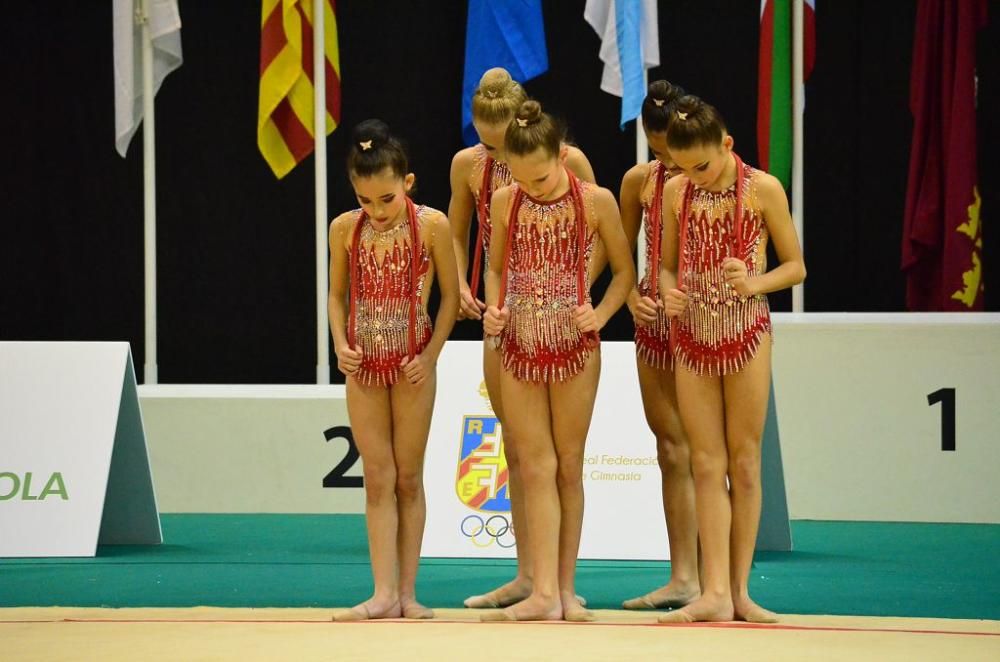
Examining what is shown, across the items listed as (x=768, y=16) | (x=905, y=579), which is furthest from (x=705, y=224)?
(x=768, y=16)

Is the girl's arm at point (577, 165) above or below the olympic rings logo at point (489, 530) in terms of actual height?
above

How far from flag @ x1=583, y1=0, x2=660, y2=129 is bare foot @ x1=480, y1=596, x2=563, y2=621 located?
158 inches

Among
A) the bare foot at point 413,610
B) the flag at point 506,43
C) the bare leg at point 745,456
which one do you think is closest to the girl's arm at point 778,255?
the bare leg at point 745,456

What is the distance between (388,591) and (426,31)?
199 inches

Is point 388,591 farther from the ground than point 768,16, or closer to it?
closer to it

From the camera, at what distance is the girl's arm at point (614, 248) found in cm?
450

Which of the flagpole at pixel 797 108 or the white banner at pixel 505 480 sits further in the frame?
the flagpole at pixel 797 108

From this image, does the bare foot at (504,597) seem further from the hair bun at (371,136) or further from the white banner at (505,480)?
the hair bun at (371,136)

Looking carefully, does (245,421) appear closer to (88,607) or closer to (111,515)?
(111,515)

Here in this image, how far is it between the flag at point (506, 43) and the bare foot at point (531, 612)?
4.10m

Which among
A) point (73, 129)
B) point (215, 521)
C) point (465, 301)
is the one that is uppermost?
point (73, 129)

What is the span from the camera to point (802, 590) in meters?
5.24

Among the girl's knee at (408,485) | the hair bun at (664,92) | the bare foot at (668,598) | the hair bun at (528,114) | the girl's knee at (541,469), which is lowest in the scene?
the bare foot at (668,598)

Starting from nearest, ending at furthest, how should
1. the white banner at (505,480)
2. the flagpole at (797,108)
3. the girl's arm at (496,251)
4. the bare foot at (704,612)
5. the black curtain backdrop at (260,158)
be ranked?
the bare foot at (704,612)
the girl's arm at (496,251)
the white banner at (505,480)
the flagpole at (797,108)
the black curtain backdrop at (260,158)
